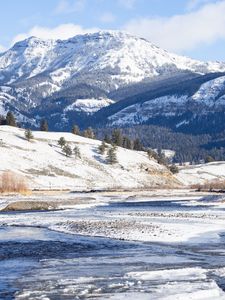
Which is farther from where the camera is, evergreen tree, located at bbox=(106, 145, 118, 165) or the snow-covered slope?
evergreen tree, located at bbox=(106, 145, 118, 165)

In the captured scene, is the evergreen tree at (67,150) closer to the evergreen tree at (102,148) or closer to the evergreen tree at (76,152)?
the evergreen tree at (76,152)

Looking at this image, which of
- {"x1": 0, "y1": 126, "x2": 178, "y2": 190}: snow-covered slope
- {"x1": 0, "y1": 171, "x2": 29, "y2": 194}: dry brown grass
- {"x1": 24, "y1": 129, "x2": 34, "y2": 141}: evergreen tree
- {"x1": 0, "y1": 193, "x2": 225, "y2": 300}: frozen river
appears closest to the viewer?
{"x1": 0, "y1": 193, "x2": 225, "y2": 300}: frozen river

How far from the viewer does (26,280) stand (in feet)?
88.1

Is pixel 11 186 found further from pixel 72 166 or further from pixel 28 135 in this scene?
pixel 28 135

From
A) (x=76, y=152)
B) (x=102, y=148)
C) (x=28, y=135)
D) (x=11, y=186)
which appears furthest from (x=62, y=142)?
(x=11, y=186)

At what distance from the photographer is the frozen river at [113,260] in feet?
79.9

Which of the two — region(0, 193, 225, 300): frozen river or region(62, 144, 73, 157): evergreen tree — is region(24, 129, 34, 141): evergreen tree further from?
region(0, 193, 225, 300): frozen river

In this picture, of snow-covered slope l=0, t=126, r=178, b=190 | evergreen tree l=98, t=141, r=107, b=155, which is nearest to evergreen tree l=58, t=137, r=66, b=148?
snow-covered slope l=0, t=126, r=178, b=190

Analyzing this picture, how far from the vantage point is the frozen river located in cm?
2435

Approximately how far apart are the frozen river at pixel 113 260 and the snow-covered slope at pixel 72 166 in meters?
96.0

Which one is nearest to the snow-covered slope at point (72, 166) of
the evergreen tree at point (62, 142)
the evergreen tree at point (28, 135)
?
the evergreen tree at point (28, 135)

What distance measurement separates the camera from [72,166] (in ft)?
541

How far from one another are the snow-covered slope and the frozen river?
9601 centimetres

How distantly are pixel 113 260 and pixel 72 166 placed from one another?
133 meters
